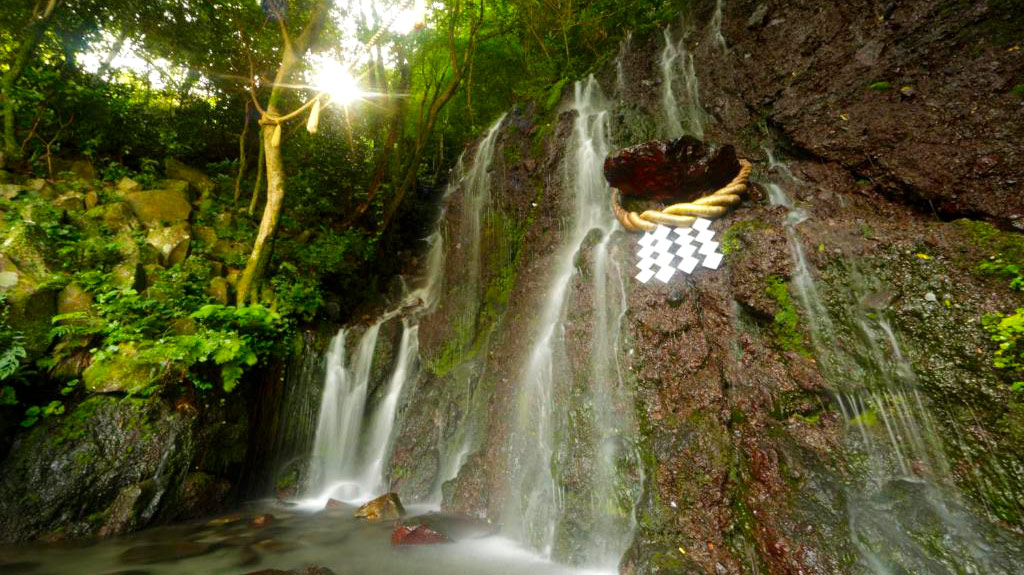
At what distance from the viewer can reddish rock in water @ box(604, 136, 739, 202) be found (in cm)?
484

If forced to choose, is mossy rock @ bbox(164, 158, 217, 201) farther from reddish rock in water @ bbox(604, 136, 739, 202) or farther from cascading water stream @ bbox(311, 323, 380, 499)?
A: reddish rock in water @ bbox(604, 136, 739, 202)

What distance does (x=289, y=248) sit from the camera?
26.1 feet

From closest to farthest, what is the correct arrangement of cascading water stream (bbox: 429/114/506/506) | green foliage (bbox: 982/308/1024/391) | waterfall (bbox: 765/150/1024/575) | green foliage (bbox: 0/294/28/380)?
waterfall (bbox: 765/150/1024/575)
green foliage (bbox: 982/308/1024/391)
green foliage (bbox: 0/294/28/380)
cascading water stream (bbox: 429/114/506/506)

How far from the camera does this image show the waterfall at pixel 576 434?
3.72 meters

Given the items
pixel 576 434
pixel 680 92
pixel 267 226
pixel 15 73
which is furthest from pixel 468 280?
pixel 15 73

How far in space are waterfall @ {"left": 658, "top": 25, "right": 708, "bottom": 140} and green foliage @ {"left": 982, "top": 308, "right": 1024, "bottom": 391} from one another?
4.15m

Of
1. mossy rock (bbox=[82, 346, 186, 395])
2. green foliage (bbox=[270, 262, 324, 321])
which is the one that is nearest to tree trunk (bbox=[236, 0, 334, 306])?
green foliage (bbox=[270, 262, 324, 321])

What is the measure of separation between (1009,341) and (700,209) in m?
2.61

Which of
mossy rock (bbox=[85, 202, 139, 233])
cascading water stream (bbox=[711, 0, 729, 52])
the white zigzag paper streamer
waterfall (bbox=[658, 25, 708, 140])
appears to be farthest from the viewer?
cascading water stream (bbox=[711, 0, 729, 52])

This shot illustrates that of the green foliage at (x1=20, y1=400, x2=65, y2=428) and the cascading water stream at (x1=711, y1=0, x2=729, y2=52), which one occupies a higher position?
the cascading water stream at (x1=711, y1=0, x2=729, y2=52)

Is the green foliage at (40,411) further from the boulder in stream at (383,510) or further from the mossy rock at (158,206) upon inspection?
the boulder in stream at (383,510)

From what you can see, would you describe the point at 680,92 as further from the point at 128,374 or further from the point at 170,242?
the point at 128,374

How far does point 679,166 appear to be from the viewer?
4.87 meters

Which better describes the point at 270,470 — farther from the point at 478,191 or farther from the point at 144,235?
the point at 478,191
